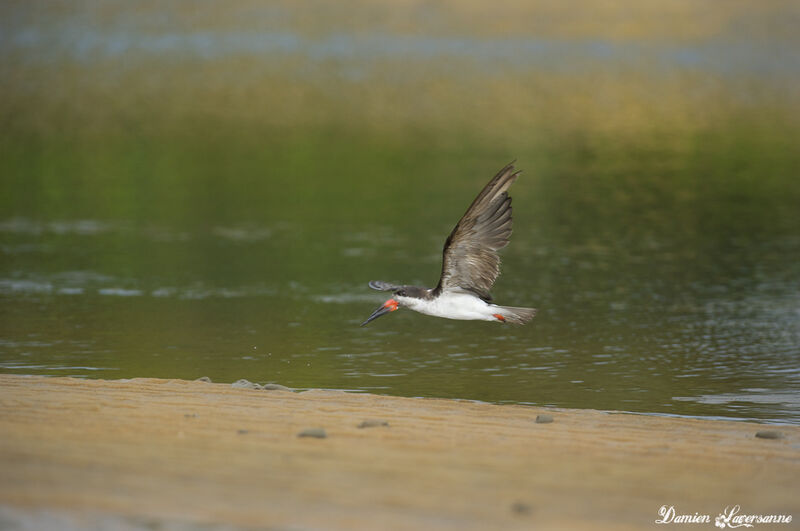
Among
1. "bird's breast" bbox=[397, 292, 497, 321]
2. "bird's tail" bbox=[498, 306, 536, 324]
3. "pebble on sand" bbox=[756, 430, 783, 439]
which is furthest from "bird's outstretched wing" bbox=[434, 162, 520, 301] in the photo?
"pebble on sand" bbox=[756, 430, 783, 439]

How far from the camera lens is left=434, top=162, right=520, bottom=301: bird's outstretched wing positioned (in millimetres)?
12344

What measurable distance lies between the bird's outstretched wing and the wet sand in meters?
1.37

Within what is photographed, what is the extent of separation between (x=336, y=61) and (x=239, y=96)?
299 inches

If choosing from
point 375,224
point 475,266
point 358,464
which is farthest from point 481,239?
point 375,224

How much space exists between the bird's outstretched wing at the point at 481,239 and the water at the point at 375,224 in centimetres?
180

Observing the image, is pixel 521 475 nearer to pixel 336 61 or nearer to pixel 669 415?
pixel 669 415

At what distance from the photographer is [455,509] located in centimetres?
855

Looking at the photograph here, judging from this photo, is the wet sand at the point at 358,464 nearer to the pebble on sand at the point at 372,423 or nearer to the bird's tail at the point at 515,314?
the pebble on sand at the point at 372,423

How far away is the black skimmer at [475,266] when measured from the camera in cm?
1236

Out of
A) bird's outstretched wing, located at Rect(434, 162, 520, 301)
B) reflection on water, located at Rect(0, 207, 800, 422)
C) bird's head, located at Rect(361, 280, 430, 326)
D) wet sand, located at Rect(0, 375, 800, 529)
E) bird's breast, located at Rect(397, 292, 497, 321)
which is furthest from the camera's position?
reflection on water, located at Rect(0, 207, 800, 422)

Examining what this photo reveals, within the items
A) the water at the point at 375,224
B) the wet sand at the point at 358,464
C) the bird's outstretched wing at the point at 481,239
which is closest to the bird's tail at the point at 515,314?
the bird's outstretched wing at the point at 481,239
